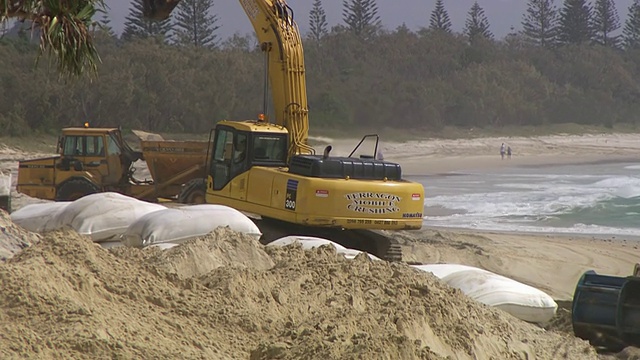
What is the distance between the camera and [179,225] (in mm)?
10172

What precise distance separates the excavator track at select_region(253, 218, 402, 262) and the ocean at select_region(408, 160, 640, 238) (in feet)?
30.3

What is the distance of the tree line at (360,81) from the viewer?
4031 centimetres

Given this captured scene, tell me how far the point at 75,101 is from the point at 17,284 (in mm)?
34435

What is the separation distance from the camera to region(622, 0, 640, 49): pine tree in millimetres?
91750

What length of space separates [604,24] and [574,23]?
383 centimetres

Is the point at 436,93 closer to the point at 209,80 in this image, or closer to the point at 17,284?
the point at 209,80

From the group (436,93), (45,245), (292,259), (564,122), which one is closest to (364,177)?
(292,259)

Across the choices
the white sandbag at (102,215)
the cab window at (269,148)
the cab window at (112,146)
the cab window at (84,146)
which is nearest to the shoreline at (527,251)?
the cab window at (84,146)

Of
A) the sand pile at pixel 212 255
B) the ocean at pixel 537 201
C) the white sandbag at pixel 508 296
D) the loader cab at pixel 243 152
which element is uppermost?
the loader cab at pixel 243 152

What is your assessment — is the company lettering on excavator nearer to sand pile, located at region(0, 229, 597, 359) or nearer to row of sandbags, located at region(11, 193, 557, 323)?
row of sandbags, located at region(11, 193, 557, 323)

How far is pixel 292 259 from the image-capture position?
8.01 m

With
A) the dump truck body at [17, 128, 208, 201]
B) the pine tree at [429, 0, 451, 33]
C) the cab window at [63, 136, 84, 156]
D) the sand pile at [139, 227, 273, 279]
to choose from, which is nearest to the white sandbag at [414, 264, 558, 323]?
the sand pile at [139, 227, 273, 279]

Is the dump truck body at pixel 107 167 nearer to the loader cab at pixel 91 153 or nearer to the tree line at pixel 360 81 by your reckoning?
the loader cab at pixel 91 153

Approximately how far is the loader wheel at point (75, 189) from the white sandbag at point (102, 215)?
263 inches
